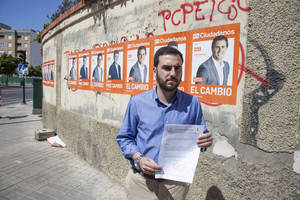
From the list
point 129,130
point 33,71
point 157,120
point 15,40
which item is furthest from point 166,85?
point 15,40

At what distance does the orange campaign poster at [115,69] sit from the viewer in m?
3.70

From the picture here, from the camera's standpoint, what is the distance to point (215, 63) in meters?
2.39

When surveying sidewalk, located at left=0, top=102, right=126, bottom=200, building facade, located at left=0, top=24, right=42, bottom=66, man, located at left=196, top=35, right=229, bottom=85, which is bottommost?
sidewalk, located at left=0, top=102, right=126, bottom=200

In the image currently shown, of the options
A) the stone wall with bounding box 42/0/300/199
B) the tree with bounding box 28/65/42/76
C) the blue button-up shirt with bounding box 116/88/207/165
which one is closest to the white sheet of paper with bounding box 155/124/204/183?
the blue button-up shirt with bounding box 116/88/207/165

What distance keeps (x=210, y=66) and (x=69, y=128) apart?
13.6 feet

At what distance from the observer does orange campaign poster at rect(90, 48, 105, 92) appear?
13.7 ft

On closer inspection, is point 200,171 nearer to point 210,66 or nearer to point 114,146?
point 210,66

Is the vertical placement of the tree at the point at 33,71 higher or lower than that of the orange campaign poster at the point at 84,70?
higher

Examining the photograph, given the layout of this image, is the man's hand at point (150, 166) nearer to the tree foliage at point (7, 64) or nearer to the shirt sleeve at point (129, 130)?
the shirt sleeve at point (129, 130)

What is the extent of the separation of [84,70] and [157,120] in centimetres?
357

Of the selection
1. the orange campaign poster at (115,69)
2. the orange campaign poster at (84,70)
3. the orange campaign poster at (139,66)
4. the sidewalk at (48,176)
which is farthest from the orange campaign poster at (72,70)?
the orange campaign poster at (139,66)

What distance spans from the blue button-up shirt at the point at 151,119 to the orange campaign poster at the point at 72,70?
3.80 metres

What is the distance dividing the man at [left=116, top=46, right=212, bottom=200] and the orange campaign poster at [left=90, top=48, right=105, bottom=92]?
2.60 m

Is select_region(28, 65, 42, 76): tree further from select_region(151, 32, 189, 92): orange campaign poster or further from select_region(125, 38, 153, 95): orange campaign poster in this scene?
select_region(151, 32, 189, 92): orange campaign poster
